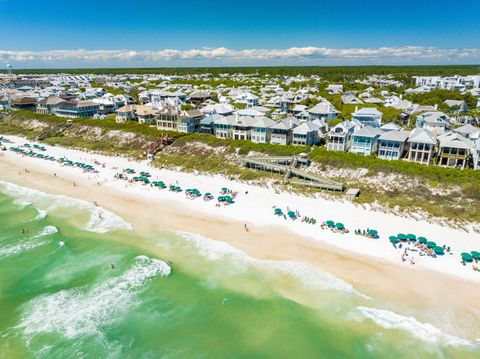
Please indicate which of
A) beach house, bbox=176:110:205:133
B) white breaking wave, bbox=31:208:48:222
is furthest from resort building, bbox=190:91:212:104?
white breaking wave, bbox=31:208:48:222

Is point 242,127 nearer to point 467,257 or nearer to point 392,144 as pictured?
point 392,144

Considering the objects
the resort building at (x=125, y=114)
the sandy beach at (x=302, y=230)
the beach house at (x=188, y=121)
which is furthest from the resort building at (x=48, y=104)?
the sandy beach at (x=302, y=230)

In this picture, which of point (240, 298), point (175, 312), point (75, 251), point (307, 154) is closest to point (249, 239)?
point (240, 298)

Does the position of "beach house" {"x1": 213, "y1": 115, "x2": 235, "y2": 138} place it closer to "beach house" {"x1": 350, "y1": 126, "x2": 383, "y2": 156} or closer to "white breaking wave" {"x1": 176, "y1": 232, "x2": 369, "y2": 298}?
"beach house" {"x1": 350, "y1": 126, "x2": 383, "y2": 156}

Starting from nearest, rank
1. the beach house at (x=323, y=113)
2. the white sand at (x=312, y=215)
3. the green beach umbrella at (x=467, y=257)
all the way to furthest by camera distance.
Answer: the green beach umbrella at (x=467, y=257), the white sand at (x=312, y=215), the beach house at (x=323, y=113)

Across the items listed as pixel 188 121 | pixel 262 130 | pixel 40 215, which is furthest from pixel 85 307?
pixel 188 121

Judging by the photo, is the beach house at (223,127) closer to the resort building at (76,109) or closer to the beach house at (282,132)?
the beach house at (282,132)
